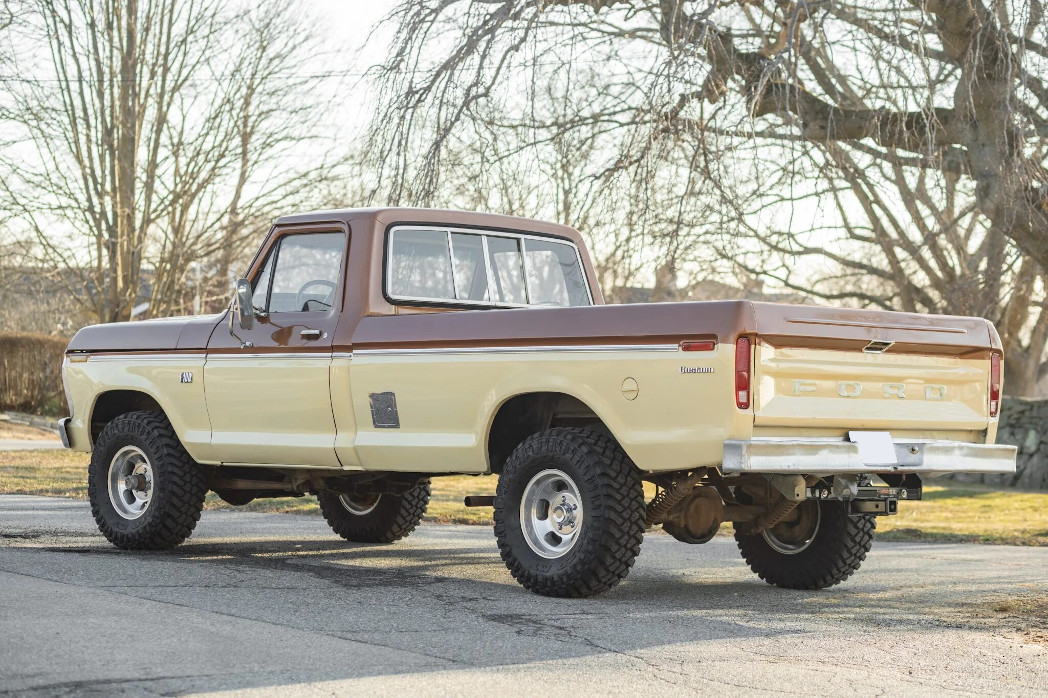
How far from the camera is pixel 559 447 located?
7543 millimetres

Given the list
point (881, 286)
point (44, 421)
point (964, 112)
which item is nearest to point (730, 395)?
point (964, 112)

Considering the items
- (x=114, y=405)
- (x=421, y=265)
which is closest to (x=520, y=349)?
(x=421, y=265)

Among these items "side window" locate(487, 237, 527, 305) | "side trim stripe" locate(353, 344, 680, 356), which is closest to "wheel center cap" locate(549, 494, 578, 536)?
"side trim stripe" locate(353, 344, 680, 356)

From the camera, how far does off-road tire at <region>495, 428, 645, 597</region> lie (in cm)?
733

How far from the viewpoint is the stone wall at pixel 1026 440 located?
21359 millimetres

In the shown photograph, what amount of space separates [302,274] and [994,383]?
4099mm

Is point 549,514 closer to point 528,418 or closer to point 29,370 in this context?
point 528,418

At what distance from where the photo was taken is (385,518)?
10414 mm

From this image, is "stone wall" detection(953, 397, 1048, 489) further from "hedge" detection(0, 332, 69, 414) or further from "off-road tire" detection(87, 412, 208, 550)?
"hedge" detection(0, 332, 69, 414)

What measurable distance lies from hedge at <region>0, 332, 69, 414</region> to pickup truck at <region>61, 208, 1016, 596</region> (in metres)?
19.6

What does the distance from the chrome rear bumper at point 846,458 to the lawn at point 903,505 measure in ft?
15.6

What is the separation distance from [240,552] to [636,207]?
368cm

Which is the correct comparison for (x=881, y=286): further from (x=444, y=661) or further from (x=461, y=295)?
(x=444, y=661)

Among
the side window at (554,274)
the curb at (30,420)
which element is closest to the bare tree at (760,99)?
the side window at (554,274)
